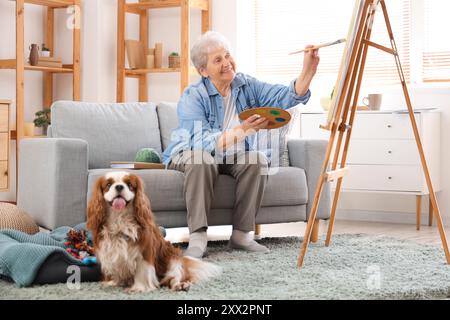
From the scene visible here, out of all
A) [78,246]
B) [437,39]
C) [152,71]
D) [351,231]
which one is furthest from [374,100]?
[78,246]

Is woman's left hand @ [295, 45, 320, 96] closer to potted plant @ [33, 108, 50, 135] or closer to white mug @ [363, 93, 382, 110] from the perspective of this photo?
white mug @ [363, 93, 382, 110]

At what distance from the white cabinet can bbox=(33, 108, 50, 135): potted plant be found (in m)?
2.21

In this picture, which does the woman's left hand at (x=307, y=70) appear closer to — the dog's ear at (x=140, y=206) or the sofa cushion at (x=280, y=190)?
the sofa cushion at (x=280, y=190)

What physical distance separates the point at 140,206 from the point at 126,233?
0.34 feet

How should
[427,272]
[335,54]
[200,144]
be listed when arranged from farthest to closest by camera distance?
[335,54]
[200,144]
[427,272]

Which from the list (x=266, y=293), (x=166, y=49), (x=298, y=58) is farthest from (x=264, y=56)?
(x=266, y=293)

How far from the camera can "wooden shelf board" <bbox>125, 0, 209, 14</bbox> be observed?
546cm

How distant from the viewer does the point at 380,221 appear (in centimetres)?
511

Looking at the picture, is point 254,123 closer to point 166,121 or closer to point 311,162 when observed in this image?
point 311,162

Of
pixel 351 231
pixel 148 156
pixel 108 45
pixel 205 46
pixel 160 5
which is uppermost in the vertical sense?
pixel 160 5

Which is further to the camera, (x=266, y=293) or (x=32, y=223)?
(x=32, y=223)

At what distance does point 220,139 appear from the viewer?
11.2 ft
